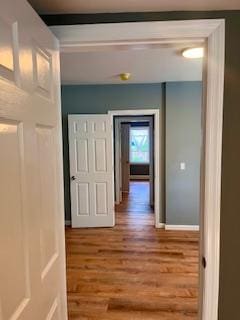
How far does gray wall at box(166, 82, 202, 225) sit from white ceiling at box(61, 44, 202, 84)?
27 cm

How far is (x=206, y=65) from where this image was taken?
1459mm

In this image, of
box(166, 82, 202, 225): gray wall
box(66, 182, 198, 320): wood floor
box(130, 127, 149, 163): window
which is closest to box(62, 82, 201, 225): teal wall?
box(166, 82, 202, 225): gray wall

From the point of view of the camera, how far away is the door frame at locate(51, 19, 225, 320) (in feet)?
4.64

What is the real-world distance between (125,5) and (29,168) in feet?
3.20

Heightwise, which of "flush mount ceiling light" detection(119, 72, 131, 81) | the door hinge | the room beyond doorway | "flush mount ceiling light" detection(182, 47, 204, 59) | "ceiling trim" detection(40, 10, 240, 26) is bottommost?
the room beyond doorway

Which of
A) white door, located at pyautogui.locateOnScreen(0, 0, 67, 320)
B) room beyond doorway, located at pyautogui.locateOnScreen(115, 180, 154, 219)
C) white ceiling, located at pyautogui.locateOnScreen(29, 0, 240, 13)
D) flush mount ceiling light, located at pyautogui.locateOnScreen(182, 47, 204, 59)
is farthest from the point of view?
room beyond doorway, located at pyautogui.locateOnScreen(115, 180, 154, 219)

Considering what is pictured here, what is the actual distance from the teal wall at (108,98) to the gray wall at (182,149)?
296 mm

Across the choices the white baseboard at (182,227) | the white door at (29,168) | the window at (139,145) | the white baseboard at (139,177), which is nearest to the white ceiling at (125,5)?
the white door at (29,168)

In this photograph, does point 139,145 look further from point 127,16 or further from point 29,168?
point 29,168

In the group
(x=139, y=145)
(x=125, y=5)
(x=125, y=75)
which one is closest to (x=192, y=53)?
(x=125, y=75)

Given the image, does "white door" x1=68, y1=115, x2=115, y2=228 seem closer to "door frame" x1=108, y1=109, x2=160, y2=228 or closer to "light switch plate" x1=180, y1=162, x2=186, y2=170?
"door frame" x1=108, y1=109, x2=160, y2=228

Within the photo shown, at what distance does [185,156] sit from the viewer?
4379 millimetres

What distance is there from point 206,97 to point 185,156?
299 cm

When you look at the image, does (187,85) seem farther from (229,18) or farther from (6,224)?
(6,224)
